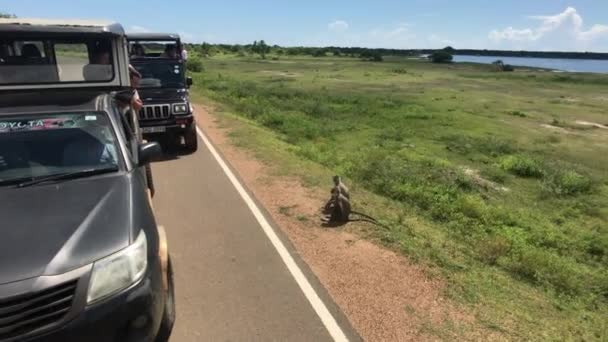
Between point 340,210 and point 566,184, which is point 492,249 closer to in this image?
point 340,210

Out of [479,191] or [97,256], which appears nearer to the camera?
[97,256]

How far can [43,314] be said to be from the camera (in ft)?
9.62

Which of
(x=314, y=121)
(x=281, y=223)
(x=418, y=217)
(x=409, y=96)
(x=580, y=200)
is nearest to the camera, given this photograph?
(x=281, y=223)

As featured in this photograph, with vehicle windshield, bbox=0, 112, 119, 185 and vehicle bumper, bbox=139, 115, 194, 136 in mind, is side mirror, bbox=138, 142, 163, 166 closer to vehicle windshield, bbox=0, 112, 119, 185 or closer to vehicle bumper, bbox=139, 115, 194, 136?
vehicle windshield, bbox=0, 112, 119, 185

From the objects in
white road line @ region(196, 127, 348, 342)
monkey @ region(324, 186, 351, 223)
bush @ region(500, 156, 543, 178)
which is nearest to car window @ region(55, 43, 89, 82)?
→ white road line @ region(196, 127, 348, 342)

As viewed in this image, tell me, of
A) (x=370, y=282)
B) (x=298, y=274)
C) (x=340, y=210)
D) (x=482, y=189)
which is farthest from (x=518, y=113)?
(x=298, y=274)

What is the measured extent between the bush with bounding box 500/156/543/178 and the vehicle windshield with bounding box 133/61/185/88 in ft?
34.7

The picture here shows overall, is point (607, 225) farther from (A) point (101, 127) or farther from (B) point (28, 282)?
(B) point (28, 282)

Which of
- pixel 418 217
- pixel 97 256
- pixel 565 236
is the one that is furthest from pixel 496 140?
pixel 97 256

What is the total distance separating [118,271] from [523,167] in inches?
584

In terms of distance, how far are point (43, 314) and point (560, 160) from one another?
61.8 ft

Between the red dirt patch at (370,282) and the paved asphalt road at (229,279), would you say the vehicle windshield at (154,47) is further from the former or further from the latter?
the red dirt patch at (370,282)

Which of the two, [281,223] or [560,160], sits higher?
[281,223]

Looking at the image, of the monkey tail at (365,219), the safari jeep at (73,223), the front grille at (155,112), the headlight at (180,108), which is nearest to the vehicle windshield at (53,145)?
the safari jeep at (73,223)
